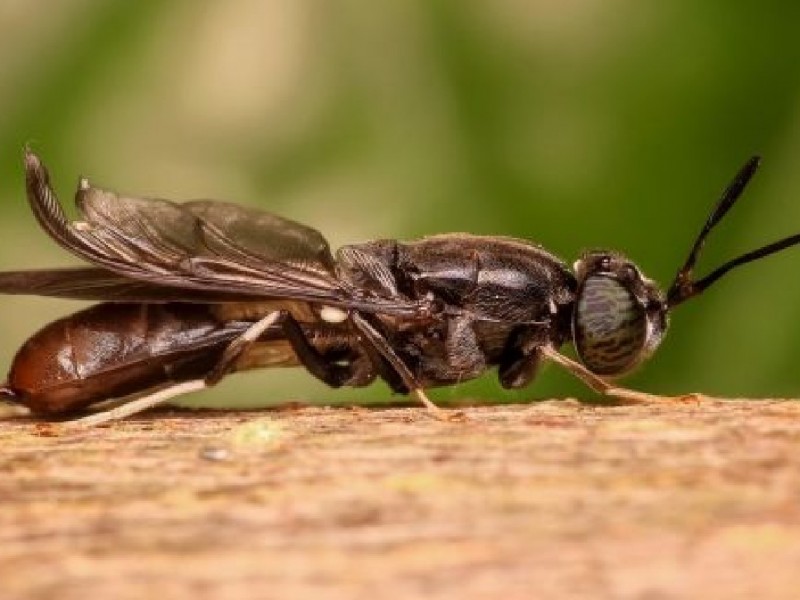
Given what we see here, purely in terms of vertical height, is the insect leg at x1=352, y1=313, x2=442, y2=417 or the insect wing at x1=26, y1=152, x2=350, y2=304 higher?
the insect wing at x1=26, y1=152, x2=350, y2=304

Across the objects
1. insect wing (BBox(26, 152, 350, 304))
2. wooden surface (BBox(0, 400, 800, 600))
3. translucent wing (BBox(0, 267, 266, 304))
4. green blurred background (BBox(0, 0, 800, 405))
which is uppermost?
green blurred background (BBox(0, 0, 800, 405))

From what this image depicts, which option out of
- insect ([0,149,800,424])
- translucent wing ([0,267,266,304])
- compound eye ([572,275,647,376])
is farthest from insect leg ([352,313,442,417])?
compound eye ([572,275,647,376])

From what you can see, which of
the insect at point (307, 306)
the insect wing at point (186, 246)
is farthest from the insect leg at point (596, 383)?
the insect wing at point (186, 246)

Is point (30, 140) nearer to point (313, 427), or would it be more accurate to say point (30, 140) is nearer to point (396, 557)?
point (313, 427)

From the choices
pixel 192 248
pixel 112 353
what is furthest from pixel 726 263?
pixel 112 353

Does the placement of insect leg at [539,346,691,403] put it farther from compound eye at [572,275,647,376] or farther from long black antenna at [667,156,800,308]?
long black antenna at [667,156,800,308]

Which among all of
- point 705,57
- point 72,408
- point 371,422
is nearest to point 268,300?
point 72,408

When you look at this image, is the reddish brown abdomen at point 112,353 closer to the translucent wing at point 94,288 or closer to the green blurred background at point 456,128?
the translucent wing at point 94,288
